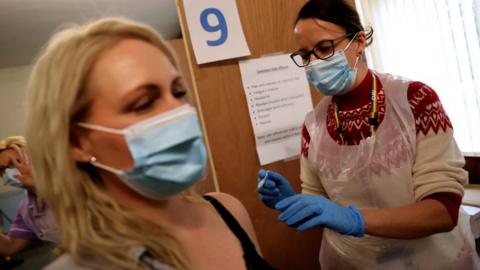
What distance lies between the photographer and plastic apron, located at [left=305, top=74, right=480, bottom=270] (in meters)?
1.02

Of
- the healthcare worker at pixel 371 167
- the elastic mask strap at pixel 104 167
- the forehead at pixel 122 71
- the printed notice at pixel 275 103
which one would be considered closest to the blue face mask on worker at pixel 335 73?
the healthcare worker at pixel 371 167

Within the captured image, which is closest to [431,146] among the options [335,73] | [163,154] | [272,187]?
[335,73]

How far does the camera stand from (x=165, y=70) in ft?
2.31

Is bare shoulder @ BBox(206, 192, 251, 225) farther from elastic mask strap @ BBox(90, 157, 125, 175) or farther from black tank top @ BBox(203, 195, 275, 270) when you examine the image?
elastic mask strap @ BBox(90, 157, 125, 175)

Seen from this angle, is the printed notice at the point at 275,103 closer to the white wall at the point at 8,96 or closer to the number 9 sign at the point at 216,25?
the number 9 sign at the point at 216,25

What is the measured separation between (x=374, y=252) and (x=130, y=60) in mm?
900

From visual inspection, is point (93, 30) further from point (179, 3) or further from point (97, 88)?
point (179, 3)

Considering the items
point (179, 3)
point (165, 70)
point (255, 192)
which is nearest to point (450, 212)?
point (255, 192)

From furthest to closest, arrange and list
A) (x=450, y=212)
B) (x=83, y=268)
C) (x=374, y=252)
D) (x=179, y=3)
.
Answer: (x=179, y=3) < (x=374, y=252) < (x=450, y=212) < (x=83, y=268)

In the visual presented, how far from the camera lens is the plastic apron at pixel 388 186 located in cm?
102

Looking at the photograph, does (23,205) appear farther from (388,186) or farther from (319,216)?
(388,186)

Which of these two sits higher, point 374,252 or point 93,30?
point 93,30

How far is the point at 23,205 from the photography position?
1.57m

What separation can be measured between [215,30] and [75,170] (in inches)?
30.9
